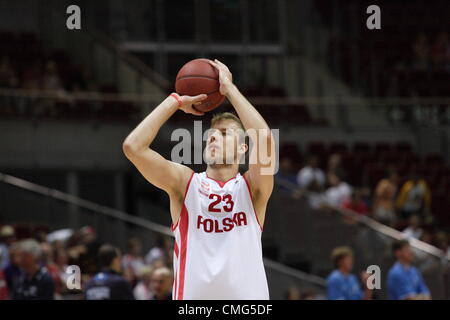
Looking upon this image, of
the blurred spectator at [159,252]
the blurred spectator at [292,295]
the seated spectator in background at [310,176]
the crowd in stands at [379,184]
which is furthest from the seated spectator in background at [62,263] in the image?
the seated spectator in background at [310,176]

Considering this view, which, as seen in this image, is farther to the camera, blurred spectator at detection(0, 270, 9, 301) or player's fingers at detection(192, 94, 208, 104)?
blurred spectator at detection(0, 270, 9, 301)

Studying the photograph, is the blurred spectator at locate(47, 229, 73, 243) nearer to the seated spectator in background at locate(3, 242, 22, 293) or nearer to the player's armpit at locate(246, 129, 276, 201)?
the seated spectator in background at locate(3, 242, 22, 293)

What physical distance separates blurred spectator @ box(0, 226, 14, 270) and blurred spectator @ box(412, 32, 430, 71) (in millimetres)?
11070

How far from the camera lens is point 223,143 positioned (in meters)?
5.38

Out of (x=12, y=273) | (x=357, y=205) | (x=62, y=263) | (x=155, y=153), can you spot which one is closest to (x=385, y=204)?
(x=357, y=205)

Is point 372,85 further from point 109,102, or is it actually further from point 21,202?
point 21,202

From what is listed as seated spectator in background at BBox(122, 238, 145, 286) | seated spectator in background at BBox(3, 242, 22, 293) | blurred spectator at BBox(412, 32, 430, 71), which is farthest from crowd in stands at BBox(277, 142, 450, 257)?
seated spectator in background at BBox(3, 242, 22, 293)

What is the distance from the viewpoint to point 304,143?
18.0 m

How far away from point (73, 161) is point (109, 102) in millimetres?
1240

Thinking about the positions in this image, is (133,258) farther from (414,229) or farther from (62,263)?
(414,229)

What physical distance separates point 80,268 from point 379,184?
6593 mm

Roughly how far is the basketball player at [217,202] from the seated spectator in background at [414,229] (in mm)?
8133

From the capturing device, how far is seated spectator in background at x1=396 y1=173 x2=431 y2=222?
1500 centimetres

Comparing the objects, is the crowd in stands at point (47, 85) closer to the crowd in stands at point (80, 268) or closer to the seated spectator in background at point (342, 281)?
the crowd in stands at point (80, 268)
